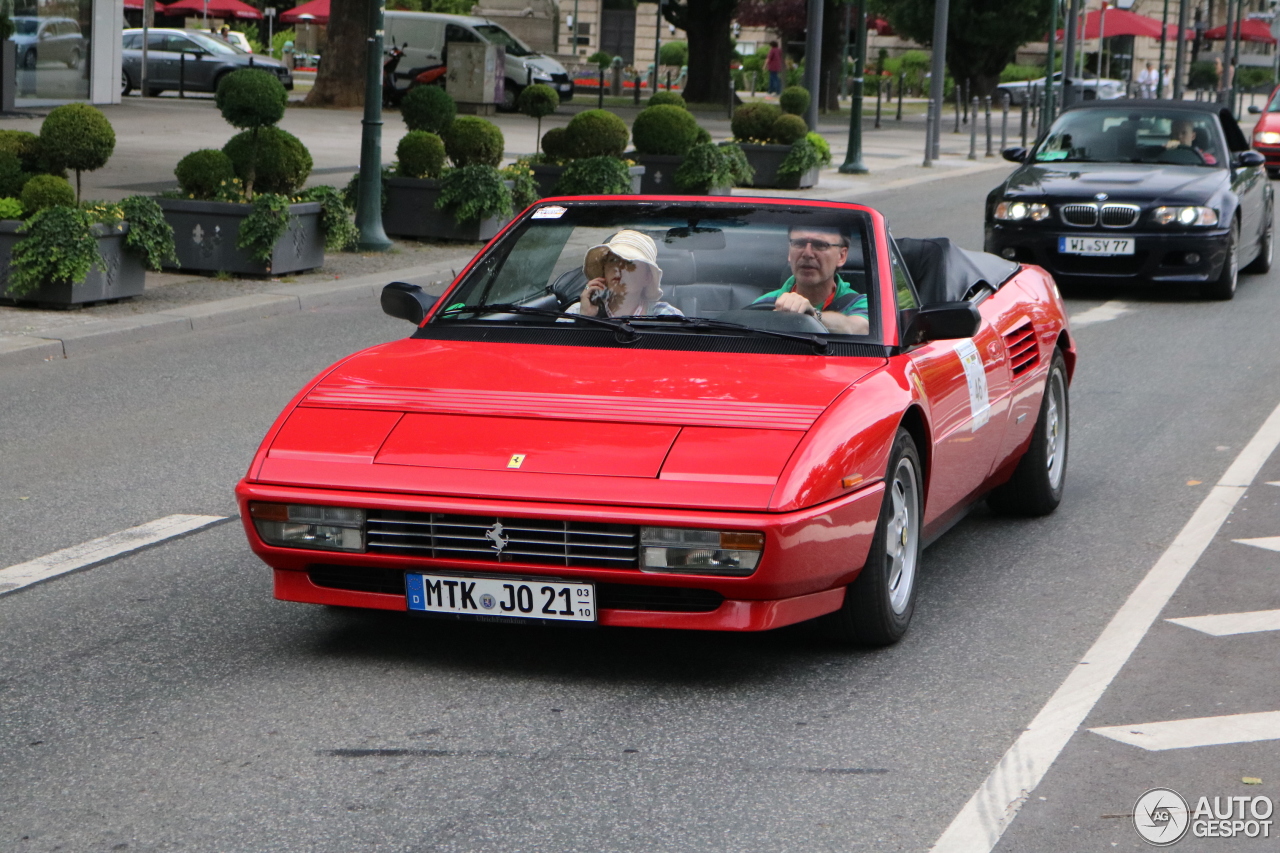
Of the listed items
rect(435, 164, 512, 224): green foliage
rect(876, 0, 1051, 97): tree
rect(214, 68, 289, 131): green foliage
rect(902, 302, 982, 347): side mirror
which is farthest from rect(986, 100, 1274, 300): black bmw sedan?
rect(876, 0, 1051, 97): tree

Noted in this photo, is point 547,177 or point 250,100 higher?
point 250,100

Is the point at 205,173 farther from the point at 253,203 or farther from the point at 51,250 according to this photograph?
the point at 51,250

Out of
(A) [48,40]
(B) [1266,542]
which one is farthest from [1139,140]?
(A) [48,40]

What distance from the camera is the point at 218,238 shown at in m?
14.4

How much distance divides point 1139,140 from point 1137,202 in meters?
1.50

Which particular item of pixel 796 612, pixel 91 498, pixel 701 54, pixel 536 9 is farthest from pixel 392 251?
pixel 536 9

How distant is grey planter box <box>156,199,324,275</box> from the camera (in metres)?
14.3

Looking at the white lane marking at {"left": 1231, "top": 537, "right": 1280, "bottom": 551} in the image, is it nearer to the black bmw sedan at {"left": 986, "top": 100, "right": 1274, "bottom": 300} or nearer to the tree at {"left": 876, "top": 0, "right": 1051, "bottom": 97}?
the black bmw sedan at {"left": 986, "top": 100, "right": 1274, "bottom": 300}

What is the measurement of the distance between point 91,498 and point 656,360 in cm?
295

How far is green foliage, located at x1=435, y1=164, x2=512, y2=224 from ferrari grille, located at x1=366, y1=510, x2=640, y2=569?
12607 mm

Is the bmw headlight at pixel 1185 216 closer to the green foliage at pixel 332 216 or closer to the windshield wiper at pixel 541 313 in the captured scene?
the green foliage at pixel 332 216

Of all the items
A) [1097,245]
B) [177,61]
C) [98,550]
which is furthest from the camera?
[177,61]

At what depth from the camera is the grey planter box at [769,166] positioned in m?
25.4

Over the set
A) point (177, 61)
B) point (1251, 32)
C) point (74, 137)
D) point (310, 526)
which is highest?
point (1251, 32)
